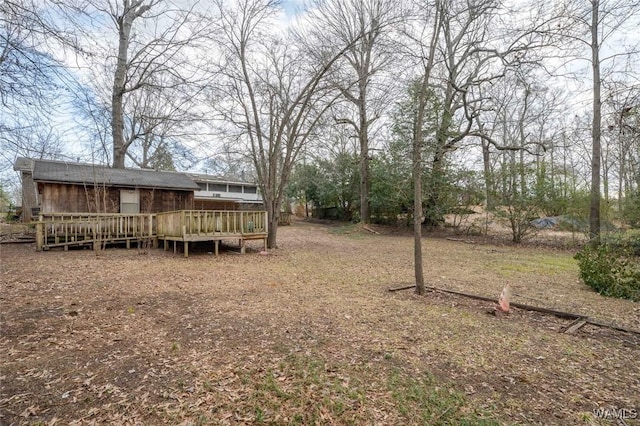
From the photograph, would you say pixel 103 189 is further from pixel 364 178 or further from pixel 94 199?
pixel 364 178

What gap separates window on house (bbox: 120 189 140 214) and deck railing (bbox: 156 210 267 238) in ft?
15.5

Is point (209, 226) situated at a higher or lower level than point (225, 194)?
lower

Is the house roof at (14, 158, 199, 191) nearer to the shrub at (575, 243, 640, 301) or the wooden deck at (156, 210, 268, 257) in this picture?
the wooden deck at (156, 210, 268, 257)

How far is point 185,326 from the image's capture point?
4.04 m

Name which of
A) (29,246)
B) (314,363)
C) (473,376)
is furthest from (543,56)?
(29,246)

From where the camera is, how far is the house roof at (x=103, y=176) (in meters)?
12.8

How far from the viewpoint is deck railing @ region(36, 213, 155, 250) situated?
9.28 m

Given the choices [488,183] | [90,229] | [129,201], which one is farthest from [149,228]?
[488,183]

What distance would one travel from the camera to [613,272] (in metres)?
6.03

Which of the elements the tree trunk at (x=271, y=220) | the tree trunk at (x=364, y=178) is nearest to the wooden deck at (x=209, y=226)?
the tree trunk at (x=271, y=220)

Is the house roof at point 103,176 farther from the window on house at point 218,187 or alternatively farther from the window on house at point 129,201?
the window on house at point 218,187

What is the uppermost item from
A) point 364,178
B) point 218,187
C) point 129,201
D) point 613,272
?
point 218,187

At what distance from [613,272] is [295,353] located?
654 cm

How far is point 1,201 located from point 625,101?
42463 mm
